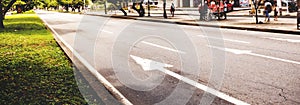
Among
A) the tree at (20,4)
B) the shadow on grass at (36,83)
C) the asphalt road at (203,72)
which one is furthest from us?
the tree at (20,4)

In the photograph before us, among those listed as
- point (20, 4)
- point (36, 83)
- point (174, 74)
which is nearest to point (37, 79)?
point (36, 83)

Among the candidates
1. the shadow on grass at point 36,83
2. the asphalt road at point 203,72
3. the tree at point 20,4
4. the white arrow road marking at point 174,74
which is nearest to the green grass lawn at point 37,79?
the shadow on grass at point 36,83

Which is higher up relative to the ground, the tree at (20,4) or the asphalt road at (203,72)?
the tree at (20,4)

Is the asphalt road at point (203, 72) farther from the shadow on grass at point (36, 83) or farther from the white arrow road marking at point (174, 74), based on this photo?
the shadow on grass at point (36, 83)

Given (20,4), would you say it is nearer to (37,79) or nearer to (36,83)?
(37,79)

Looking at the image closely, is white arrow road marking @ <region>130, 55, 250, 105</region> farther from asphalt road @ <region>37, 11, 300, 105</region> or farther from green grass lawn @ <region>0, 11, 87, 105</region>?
green grass lawn @ <region>0, 11, 87, 105</region>

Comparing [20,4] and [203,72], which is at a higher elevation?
[20,4]

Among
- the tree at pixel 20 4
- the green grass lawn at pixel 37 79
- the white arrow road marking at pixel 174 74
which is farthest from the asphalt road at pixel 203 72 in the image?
the tree at pixel 20 4

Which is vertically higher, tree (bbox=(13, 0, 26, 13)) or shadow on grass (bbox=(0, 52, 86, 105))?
tree (bbox=(13, 0, 26, 13))

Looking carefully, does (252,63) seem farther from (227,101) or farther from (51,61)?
(51,61)

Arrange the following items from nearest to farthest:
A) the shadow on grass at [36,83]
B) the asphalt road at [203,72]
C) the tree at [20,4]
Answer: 1. the shadow on grass at [36,83]
2. the asphalt road at [203,72]
3. the tree at [20,4]

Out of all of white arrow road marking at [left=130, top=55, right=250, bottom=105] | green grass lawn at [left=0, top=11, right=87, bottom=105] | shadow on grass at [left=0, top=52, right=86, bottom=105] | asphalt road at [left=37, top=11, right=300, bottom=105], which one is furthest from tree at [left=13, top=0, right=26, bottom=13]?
white arrow road marking at [left=130, top=55, right=250, bottom=105]

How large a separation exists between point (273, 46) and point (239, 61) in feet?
10.8

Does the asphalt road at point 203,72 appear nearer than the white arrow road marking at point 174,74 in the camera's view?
No
